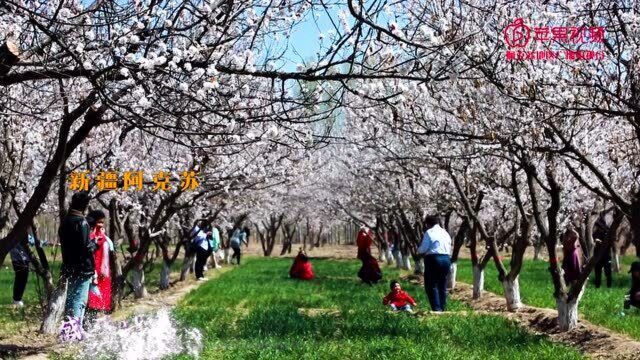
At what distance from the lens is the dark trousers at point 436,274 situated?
13.5m

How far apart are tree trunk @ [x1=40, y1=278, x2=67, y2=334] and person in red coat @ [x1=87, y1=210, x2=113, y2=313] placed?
1.47ft

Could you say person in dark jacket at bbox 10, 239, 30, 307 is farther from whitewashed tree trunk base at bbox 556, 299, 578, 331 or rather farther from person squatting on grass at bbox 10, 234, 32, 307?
whitewashed tree trunk base at bbox 556, 299, 578, 331

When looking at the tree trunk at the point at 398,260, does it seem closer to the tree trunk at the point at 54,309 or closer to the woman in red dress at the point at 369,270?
the woman in red dress at the point at 369,270

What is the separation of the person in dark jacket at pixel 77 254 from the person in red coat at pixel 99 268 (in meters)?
1.08

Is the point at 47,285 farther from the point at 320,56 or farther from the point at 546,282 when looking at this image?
the point at 546,282

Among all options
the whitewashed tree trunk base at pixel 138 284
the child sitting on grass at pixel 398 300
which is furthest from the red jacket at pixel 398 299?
the whitewashed tree trunk base at pixel 138 284

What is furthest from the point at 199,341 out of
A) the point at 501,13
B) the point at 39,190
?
the point at 501,13

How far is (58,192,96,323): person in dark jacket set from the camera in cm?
945

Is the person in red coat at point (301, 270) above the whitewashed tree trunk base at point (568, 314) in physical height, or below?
above

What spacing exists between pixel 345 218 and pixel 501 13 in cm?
4059

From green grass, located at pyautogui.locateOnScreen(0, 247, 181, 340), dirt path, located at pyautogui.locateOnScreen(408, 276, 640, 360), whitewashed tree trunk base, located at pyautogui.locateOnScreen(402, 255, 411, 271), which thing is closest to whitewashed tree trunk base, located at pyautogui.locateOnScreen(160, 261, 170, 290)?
green grass, located at pyautogui.locateOnScreen(0, 247, 181, 340)

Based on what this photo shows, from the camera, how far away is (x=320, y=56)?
6.60 m

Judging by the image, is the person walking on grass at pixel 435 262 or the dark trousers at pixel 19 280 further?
the dark trousers at pixel 19 280

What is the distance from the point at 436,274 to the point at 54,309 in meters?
6.19
